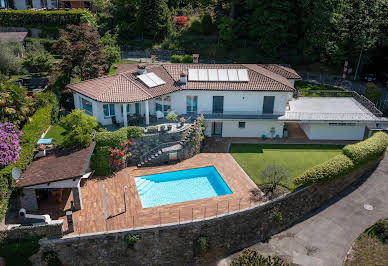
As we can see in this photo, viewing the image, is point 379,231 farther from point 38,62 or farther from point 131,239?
point 38,62

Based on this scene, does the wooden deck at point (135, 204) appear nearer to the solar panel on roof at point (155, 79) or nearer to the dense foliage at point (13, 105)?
the dense foliage at point (13, 105)

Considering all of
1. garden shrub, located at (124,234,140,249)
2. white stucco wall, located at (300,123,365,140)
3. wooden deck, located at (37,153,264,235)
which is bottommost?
garden shrub, located at (124,234,140,249)

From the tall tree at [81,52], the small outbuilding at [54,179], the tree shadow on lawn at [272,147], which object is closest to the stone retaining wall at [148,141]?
the small outbuilding at [54,179]

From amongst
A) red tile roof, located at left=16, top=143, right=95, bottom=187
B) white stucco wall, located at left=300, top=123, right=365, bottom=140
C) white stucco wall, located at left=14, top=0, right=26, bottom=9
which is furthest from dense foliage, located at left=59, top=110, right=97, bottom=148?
white stucco wall, located at left=14, top=0, right=26, bottom=9

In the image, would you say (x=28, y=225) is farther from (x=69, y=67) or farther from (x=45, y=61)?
(x=45, y=61)

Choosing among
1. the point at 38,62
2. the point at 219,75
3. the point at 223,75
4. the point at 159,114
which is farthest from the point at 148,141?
the point at 38,62

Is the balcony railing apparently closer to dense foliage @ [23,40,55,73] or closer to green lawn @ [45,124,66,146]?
green lawn @ [45,124,66,146]
